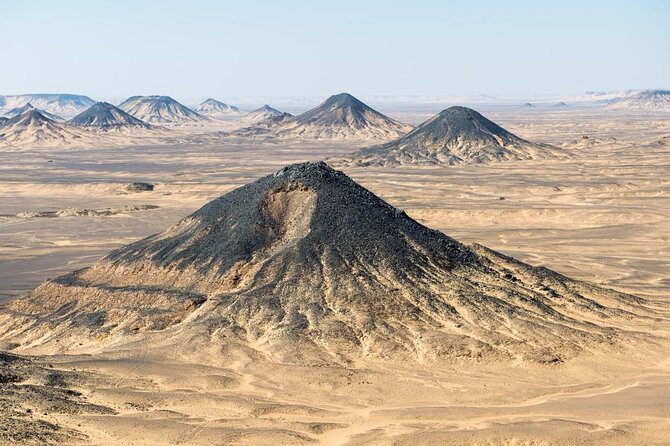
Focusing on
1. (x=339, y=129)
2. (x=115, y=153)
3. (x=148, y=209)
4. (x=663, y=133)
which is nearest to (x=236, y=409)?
(x=148, y=209)

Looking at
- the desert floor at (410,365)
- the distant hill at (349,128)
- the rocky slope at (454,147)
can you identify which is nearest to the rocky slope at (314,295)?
the desert floor at (410,365)

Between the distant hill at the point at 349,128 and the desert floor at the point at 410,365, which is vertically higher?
the distant hill at the point at 349,128

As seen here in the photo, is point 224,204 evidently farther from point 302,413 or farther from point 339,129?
point 339,129

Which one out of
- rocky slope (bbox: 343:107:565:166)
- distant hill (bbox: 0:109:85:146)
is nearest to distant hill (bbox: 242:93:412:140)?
distant hill (bbox: 0:109:85:146)

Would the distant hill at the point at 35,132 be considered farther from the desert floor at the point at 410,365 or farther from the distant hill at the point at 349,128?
the desert floor at the point at 410,365

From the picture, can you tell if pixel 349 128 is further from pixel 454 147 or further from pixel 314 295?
pixel 314 295

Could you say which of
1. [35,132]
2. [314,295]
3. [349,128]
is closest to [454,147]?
[349,128]
